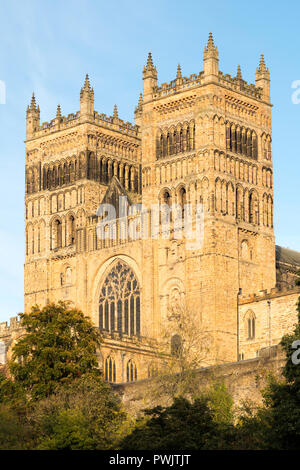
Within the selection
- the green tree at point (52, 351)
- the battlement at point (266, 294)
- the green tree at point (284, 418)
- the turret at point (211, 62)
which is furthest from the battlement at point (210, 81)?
the green tree at point (284, 418)

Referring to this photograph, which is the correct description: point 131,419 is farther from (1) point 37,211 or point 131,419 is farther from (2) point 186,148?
(1) point 37,211

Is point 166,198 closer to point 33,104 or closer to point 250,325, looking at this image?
point 250,325

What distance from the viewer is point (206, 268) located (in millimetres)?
91312

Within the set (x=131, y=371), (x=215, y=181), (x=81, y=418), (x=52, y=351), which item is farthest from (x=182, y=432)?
(x=215, y=181)

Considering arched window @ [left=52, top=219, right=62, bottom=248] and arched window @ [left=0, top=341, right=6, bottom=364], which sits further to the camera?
arched window @ [left=52, top=219, right=62, bottom=248]

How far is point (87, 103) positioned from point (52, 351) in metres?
37.5

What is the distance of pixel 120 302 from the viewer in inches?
3893

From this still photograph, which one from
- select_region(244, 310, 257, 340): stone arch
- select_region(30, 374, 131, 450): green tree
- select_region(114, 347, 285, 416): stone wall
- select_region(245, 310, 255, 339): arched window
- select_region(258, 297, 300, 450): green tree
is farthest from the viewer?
select_region(245, 310, 255, 339): arched window

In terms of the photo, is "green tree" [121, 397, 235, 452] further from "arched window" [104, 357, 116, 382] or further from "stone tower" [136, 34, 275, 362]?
"arched window" [104, 357, 116, 382]

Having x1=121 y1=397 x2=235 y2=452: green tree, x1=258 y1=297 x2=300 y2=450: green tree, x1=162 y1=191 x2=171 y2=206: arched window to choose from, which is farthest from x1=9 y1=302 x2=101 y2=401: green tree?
x1=162 y1=191 x2=171 y2=206: arched window

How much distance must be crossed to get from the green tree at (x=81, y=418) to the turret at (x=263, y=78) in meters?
37.1

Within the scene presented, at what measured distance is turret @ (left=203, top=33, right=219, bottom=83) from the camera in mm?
95125

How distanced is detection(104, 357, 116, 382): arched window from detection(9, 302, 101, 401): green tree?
13046 mm

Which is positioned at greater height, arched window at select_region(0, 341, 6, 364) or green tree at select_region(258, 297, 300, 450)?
arched window at select_region(0, 341, 6, 364)
